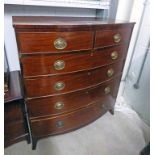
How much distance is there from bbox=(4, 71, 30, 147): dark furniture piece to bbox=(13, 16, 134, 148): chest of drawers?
117 mm

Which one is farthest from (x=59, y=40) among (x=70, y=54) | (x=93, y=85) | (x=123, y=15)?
(x=123, y=15)

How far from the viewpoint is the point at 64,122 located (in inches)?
52.6

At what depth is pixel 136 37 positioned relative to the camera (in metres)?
1.80

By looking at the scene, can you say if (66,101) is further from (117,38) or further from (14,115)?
(117,38)

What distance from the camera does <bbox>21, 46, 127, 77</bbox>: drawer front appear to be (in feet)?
3.11

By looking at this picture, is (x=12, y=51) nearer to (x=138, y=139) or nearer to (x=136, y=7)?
(x=136, y=7)

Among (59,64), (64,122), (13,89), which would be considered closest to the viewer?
(59,64)

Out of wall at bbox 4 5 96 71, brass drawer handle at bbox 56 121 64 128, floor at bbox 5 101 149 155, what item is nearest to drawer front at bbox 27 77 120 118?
brass drawer handle at bbox 56 121 64 128

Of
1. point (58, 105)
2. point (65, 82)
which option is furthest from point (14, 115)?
point (65, 82)

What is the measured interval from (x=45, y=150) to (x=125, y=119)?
993 mm

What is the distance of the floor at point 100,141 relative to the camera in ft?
4.51

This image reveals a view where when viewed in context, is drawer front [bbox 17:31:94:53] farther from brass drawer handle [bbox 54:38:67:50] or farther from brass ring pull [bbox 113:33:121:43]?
brass ring pull [bbox 113:33:121:43]

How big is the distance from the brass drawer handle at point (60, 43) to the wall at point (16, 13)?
0.64 meters

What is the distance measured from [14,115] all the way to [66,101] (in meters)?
0.45
